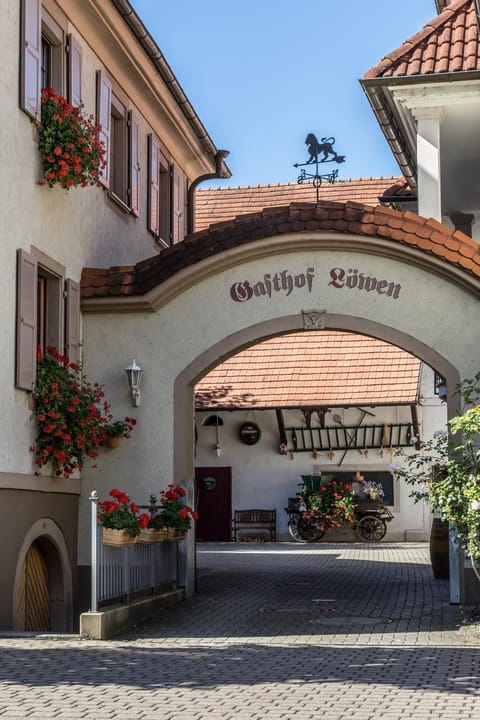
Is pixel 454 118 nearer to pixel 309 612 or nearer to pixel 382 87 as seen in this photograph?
pixel 382 87

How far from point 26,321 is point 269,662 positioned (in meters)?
5.06

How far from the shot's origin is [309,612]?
1356cm

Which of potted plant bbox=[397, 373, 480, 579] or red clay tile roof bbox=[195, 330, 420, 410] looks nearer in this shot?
potted plant bbox=[397, 373, 480, 579]

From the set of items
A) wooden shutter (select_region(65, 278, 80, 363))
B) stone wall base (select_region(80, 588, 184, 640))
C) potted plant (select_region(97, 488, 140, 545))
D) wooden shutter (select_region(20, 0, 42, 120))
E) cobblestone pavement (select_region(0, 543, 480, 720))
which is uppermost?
wooden shutter (select_region(20, 0, 42, 120))

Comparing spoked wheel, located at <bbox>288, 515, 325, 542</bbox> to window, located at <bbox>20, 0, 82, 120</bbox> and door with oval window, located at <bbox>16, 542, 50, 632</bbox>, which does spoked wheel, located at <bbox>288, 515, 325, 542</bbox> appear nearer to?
door with oval window, located at <bbox>16, 542, 50, 632</bbox>

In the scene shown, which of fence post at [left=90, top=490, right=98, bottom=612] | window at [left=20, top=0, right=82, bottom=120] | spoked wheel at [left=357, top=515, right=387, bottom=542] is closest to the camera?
fence post at [left=90, top=490, right=98, bottom=612]

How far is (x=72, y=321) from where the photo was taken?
1477cm

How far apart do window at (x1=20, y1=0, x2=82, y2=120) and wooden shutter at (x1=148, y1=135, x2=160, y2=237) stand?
3.64m

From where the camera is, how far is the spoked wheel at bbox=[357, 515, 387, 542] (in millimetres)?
28605

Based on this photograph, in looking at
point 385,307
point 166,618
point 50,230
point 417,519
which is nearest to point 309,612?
point 166,618

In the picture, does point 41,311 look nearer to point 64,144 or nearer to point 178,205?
point 64,144

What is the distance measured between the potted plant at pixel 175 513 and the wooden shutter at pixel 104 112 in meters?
4.30

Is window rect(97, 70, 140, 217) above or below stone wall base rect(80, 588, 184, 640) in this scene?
above

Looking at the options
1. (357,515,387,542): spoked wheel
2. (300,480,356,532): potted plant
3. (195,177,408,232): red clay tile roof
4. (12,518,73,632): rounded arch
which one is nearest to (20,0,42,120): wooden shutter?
(12,518,73,632): rounded arch
